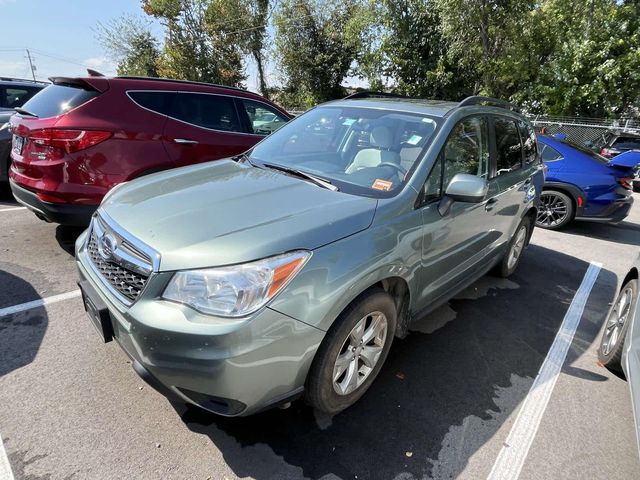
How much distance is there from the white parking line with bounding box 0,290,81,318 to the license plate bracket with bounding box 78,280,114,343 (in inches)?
56.3

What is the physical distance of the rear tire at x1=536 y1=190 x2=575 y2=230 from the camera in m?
6.58

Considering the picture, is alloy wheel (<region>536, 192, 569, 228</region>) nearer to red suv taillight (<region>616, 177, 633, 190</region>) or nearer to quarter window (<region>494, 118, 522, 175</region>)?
red suv taillight (<region>616, 177, 633, 190</region>)

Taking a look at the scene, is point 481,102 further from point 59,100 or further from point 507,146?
point 59,100

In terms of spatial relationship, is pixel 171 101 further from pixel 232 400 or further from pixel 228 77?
pixel 228 77

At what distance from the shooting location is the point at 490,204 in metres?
3.33

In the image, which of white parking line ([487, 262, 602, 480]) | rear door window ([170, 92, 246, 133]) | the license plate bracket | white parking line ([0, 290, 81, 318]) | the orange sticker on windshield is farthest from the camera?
rear door window ([170, 92, 246, 133])

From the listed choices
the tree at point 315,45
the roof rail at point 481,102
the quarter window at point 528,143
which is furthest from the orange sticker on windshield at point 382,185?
the tree at point 315,45

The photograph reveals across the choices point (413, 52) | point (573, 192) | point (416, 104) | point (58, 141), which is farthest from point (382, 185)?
point (413, 52)

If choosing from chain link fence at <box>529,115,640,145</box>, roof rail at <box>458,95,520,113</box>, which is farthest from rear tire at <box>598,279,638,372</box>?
chain link fence at <box>529,115,640,145</box>

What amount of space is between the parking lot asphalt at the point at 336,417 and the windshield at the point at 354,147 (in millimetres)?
1343

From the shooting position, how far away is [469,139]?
308cm

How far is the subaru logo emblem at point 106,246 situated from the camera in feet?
6.77

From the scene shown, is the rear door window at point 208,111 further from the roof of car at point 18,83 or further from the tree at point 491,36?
the tree at point 491,36

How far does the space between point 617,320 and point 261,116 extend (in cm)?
443
